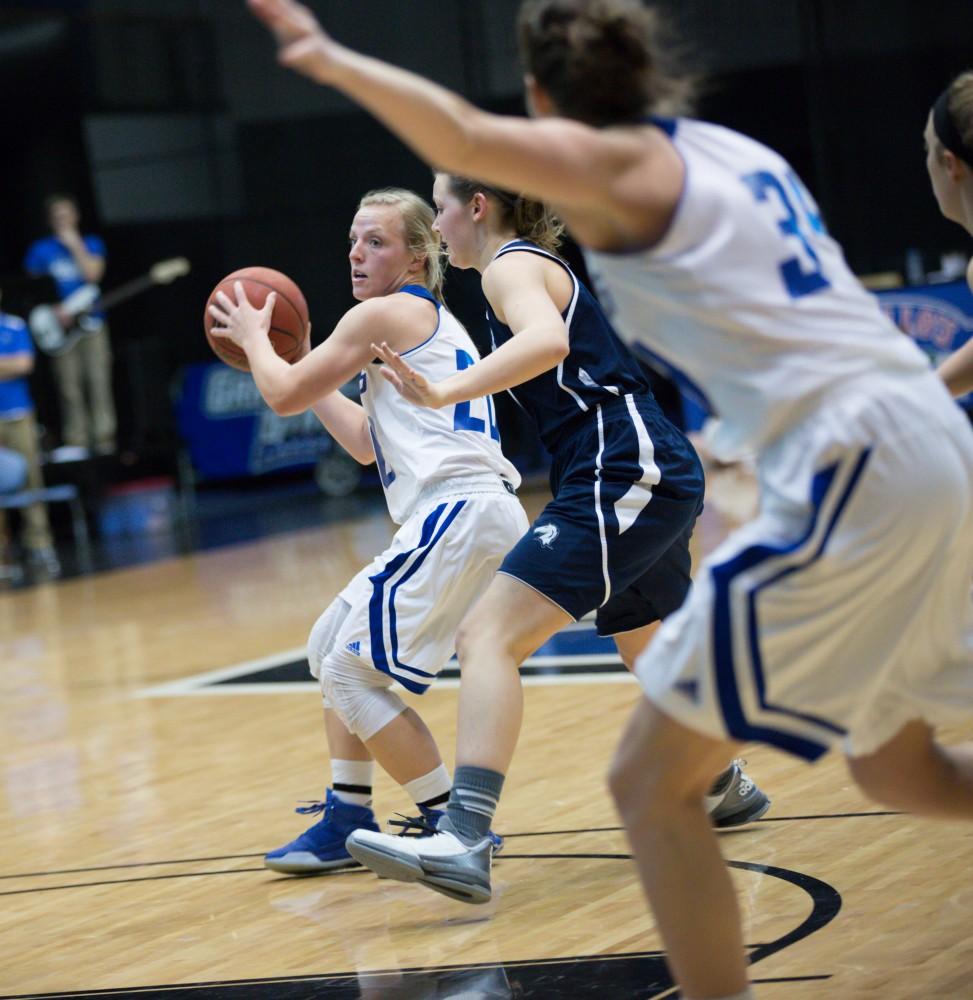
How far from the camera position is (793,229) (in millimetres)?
2359

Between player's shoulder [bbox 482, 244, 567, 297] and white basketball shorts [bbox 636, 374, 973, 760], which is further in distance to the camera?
player's shoulder [bbox 482, 244, 567, 297]

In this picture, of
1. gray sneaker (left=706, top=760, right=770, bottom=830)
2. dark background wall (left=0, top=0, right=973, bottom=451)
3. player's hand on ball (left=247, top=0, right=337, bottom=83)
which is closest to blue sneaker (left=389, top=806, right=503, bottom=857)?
gray sneaker (left=706, top=760, right=770, bottom=830)

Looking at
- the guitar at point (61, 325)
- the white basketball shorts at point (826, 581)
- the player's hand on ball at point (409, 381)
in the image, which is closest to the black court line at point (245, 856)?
the player's hand on ball at point (409, 381)

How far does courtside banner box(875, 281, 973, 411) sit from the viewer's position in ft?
38.3

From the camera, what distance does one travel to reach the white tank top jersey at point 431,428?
3.83m

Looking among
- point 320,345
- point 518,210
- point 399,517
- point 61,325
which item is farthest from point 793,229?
point 61,325

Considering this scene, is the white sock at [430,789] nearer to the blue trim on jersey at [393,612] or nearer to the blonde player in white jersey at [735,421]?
the blue trim on jersey at [393,612]

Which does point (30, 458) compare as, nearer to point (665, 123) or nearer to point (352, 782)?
point (352, 782)

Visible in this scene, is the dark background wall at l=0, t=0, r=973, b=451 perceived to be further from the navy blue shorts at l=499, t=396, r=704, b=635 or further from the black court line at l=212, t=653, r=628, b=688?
the navy blue shorts at l=499, t=396, r=704, b=635

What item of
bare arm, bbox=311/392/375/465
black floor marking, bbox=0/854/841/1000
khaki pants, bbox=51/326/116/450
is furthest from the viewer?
khaki pants, bbox=51/326/116/450

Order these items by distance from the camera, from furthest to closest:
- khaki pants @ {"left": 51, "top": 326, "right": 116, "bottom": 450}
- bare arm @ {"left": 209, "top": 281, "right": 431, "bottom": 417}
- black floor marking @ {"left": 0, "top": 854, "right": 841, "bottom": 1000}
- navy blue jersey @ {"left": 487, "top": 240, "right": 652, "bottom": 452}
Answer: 1. khaki pants @ {"left": 51, "top": 326, "right": 116, "bottom": 450}
2. navy blue jersey @ {"left": 487, "top": 240, "right": 652, "bottom": 452}
3. bare arm @ {"left": 209, "top": 281, "right": 431, "bottom": 417}
4. black floor marking @ {"left": 0, "top": 854, "right": 841, "bottom": 1000}

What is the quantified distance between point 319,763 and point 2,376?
7.42 m

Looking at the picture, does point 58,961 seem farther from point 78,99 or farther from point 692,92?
point 78,99

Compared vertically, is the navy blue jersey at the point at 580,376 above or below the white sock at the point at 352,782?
above
